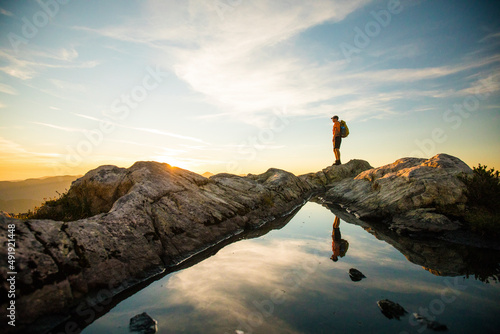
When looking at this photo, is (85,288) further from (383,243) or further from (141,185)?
(383,243)

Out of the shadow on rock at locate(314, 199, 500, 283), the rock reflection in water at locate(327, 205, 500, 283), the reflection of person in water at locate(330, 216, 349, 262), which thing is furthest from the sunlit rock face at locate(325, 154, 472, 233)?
the reflection of person in water at locate(330, 216, 349, 262)

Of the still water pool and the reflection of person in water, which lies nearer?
the still water pool

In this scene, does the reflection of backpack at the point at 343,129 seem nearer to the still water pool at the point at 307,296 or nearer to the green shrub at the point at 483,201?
the green shrub at the point at 483,201

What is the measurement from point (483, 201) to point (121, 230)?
1637cm

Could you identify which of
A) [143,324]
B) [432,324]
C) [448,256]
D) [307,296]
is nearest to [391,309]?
[432,324]

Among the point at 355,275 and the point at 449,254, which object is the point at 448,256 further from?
the point at 355,275

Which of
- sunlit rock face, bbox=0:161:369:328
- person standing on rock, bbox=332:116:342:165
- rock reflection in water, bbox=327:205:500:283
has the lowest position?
rock reflection in water, bbox=327:205:500:283

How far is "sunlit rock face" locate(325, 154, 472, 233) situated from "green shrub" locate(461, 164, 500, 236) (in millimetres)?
379

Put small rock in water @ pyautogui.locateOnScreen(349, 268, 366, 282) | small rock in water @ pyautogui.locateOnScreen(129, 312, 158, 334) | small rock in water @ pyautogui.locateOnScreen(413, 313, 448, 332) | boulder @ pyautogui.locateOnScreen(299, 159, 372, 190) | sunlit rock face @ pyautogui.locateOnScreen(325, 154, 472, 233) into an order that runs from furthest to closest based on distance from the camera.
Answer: boulder @ pyautogui.locateOnScreen(299, 159, 372, 190) → sunlit rock face @ pyautogui.locateOnScreen(325, 154, 472, 233) → small rock in water @ pyautogui.locateOnScreen(349, 268, 366, 282) → small rock in water @ pyautogui.locateOnScreen(129, 312, 158, 334) → small rock in water @ pyautogui.locateOnScreen(413, 313, 448, 332)

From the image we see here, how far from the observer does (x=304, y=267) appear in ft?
25.7

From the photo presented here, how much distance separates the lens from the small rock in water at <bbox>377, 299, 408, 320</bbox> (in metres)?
4.96

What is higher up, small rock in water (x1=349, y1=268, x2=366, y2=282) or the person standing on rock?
the person standing on rock

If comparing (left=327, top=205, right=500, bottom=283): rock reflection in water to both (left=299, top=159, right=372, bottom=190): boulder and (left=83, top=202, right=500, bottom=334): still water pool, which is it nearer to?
(left=83, top=202, right=500, bottom=334): still water pool

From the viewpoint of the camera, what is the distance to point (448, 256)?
8656mm
